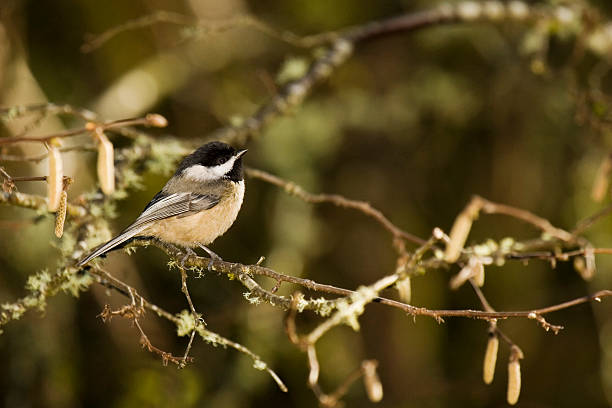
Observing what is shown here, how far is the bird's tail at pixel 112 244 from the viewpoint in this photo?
118 inches

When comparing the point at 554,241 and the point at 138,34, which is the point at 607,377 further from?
the point at 138,34

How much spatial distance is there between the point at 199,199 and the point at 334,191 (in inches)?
116

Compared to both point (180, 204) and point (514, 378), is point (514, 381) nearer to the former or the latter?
point (514, 378)

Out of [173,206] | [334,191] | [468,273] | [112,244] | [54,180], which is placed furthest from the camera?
[334,191]

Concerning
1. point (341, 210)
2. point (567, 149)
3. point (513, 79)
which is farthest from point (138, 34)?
point (567, 149)

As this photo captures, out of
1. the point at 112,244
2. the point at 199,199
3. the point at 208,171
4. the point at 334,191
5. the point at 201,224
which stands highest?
the point at 112,244

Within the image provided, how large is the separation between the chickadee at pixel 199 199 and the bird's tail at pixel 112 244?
0.94ft

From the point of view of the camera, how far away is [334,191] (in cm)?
707

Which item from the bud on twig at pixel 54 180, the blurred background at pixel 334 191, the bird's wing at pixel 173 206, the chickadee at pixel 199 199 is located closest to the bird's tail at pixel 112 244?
the bird's wing at pixel 173 206

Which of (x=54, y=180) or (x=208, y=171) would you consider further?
(x=208, y=171)

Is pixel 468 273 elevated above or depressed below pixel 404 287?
above

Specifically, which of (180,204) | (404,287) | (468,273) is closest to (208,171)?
(180,204)

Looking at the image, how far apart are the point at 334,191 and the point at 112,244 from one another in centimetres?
407

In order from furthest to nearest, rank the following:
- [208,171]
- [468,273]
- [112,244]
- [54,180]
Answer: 1. [208,171]
2. [112,244]
3. [54,180]
4. [468,273]
